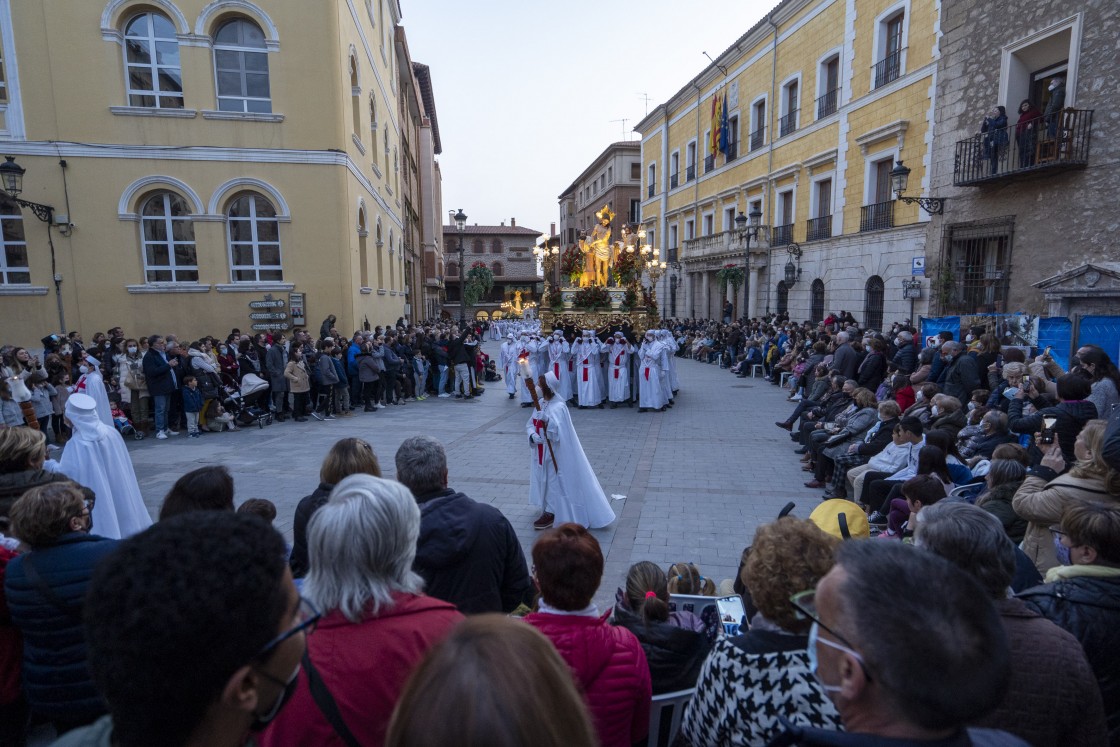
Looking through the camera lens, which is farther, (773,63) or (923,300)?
(773,63)

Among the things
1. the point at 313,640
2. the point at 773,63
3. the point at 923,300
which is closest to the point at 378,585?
the point at 313,640

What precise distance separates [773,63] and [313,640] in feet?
95.8

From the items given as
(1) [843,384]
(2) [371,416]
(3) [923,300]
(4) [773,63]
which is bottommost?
(2) [371,416]

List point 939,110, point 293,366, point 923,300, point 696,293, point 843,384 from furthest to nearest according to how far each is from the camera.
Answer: point 696,293
point 923,300
point 939,110
point 293,366
point 843,384

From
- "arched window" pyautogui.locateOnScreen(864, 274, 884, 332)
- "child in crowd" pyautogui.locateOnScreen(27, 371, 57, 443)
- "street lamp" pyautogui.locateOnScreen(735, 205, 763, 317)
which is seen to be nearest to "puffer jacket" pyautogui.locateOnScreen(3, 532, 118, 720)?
"child in crowd" pyautogui.locateOnScreen(27, 371, 57, 443)

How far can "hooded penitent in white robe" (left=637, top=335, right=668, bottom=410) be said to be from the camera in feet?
44.3

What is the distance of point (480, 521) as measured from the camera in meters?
2.82

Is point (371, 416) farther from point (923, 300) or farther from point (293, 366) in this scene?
point (923, 300)

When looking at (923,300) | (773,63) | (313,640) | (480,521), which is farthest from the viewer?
(773,63)

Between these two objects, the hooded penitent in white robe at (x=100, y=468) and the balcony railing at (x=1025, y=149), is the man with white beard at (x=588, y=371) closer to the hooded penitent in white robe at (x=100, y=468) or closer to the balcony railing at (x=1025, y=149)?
the balcony railing at (x=1025, y=149)

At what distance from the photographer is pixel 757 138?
2745 cm

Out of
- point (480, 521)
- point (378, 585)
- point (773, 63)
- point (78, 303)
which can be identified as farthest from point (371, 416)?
point (773, 63)

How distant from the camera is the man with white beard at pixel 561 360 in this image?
1447 centimetres

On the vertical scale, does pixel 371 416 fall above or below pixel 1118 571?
below
